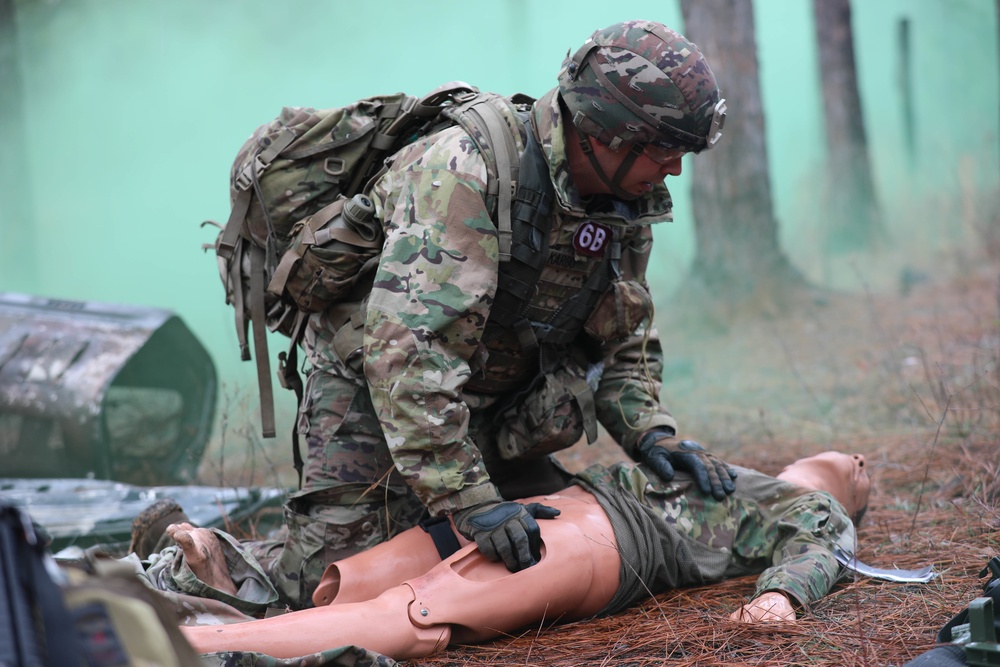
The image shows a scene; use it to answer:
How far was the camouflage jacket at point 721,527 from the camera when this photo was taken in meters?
3.01

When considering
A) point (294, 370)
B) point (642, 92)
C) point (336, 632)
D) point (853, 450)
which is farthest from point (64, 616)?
point (853, 450)

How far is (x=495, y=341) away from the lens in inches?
126

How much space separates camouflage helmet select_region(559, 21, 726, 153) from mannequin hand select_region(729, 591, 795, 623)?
1.33 m

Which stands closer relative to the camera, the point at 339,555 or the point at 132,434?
the point at 339,555

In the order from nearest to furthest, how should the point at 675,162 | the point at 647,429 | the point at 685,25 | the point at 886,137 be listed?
the point at 675,162
the point at 647,429
the point at 685,25
the point at 886,137

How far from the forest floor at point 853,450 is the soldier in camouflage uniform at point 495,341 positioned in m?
0.41

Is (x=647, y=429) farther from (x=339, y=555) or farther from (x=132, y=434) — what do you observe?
(x=132, y=434)

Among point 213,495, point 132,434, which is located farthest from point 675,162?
point 132,434

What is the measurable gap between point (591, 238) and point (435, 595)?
1206mm

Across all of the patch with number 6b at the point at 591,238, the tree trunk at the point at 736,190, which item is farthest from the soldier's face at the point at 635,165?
the tree trunk at the point at 736,190

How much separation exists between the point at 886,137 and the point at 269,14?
8456 millimetres

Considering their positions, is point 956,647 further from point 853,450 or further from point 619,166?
point 853,450

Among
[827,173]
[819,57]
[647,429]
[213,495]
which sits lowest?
[213,495]

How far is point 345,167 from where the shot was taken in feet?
10.6
